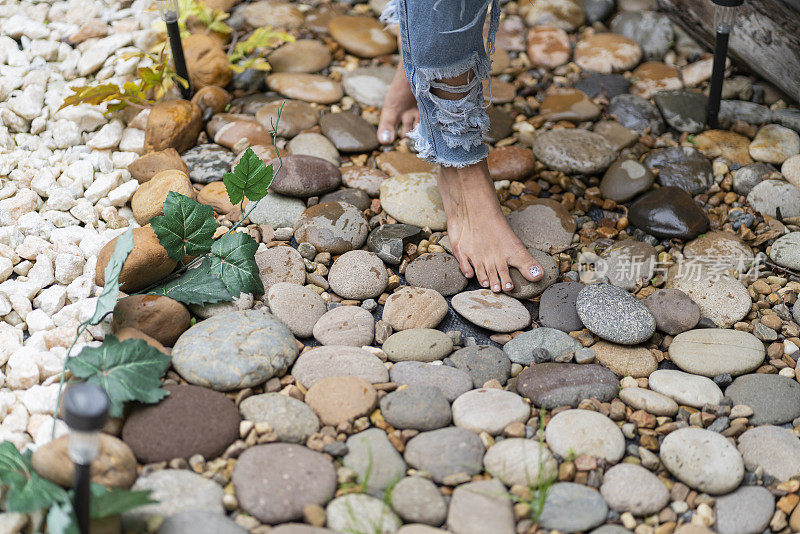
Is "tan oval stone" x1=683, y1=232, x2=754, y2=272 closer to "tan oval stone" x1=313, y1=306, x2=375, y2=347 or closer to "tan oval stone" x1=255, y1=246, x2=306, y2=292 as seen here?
"tan oval stone" x1=313, y1=306, x2=375, y2=347

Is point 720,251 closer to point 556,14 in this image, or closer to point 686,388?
point 686,388

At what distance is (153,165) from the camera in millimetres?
2252

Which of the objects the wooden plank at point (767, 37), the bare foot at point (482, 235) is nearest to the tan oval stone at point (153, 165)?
the bare foot at point (482, 235)

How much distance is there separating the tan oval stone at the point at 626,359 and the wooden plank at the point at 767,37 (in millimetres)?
1249

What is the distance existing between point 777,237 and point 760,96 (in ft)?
2.50

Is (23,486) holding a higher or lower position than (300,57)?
lower

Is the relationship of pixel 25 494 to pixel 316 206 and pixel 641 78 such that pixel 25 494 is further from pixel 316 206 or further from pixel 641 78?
pixel 641 78

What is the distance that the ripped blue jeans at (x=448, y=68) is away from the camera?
174 centimetres

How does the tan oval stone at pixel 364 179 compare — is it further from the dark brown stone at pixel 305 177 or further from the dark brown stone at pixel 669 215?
the dark brown stone at pixel 669 215

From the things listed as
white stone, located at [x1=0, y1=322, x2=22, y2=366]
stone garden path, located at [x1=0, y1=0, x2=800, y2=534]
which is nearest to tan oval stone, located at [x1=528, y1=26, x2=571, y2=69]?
stone garden path, located at [x1=0, y1=0, x2=800, y2=534]

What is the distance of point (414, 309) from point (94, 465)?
0.84m

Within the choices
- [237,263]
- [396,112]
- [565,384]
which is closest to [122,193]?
[237,263]

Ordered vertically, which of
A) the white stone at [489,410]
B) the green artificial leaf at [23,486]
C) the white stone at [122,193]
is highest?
the white stone at [122,193]

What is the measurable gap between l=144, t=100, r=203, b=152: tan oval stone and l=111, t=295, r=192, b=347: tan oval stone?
725mm
